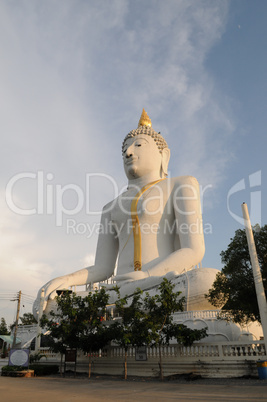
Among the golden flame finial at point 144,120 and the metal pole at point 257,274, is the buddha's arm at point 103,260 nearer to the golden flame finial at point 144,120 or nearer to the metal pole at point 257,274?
the golden flame finial at point 144,120

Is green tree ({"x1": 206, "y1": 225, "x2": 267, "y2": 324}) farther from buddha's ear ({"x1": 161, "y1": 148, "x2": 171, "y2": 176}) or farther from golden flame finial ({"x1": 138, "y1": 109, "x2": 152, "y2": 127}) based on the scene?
golden flame finial ({"x1": 138, "y1": 109, "x2": 152, "y2": 127})

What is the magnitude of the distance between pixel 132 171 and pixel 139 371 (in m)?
10.1

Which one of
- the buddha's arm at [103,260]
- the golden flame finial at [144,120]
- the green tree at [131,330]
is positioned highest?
the golden flame finial at [144,120]

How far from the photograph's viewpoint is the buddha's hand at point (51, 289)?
551 inches

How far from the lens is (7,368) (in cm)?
993

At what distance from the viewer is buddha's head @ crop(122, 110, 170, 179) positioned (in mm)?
17125

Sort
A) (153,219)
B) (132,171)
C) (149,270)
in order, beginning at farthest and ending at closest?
(132,171)
(153,219)
(149,270)

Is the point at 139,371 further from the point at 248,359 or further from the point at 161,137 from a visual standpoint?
the point at 161,137

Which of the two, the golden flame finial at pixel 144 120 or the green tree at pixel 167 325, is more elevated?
the golden flame finial at pixel 144 120

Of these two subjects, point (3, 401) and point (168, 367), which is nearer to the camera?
point (3, 401)

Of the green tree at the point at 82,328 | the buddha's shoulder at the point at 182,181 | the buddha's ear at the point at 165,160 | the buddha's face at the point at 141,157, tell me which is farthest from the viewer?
the buddha's ear at the point at 165,160

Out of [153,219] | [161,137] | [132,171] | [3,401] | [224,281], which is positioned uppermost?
[161,137]

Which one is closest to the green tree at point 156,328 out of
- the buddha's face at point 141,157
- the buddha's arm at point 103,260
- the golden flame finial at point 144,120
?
the buddha's arm at point 103,260

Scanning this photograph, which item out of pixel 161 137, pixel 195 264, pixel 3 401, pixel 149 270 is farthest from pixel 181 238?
pixel 3 401
